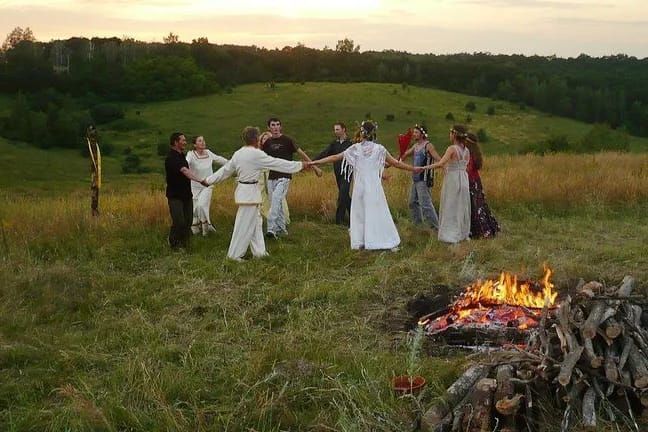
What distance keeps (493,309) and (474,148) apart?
432 cm

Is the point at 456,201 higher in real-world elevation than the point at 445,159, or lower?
lower

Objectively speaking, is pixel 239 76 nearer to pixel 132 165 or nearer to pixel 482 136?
pixel 482 136

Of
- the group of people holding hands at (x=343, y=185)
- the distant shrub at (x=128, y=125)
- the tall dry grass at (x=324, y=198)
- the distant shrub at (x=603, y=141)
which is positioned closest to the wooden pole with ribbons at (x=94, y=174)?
the tall dry grass at (x=324, y=198)

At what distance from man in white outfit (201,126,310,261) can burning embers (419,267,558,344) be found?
3.54 metres

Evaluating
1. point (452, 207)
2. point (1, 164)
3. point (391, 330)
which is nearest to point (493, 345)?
point (391, 330)

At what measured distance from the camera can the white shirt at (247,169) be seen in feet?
31.7

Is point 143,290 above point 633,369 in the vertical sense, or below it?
below

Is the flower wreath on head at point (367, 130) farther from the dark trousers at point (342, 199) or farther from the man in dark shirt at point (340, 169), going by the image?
the dark trousers at point (342, 199)

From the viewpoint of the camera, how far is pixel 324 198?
13.2 metres

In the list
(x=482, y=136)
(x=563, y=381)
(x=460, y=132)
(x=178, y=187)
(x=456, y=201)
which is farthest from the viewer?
(x=482, y=136)

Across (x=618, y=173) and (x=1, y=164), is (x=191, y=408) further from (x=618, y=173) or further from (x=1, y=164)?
(x=1, y=164)

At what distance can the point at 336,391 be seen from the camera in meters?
5.05

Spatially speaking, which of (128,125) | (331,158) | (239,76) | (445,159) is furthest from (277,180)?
(239,76)

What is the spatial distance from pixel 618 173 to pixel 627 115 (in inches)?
2088
